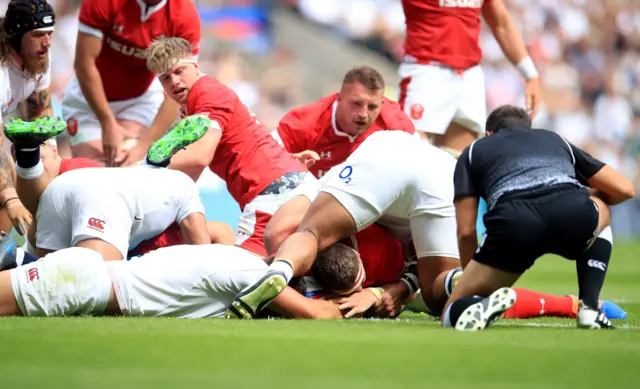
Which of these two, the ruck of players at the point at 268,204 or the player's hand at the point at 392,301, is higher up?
the ruck of players at the point at 268,204

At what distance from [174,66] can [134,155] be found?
1325mm

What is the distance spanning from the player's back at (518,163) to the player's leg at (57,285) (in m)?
1.99

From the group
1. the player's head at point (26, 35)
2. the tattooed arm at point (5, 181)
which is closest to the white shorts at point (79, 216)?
the tattooed arm at point (5, 181)

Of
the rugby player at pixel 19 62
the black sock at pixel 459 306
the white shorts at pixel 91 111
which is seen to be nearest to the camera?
the black sock at pixel 459 306

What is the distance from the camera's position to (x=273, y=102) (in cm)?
1617

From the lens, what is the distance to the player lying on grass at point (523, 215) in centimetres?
532

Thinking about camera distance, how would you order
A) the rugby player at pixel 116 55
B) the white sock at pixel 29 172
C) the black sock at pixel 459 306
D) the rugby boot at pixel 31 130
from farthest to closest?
the rugby player at pixel 116 55 < the white sock at pixel 29 172 < the rugby boot at pixel 31 130 < the black sock at pixel 459 306

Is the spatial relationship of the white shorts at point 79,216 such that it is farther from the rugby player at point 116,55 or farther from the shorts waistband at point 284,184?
the rugby player at point 116,55

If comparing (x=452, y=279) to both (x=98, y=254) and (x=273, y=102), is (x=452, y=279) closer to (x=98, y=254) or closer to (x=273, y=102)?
(x=98, y=254)

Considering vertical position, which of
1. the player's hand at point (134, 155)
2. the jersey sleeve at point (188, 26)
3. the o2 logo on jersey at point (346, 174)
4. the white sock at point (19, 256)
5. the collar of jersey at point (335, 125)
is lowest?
the player's hand at point (134, 155)

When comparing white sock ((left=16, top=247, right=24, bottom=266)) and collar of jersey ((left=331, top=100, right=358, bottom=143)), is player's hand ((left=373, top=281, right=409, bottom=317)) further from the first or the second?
white sock ((left=16, top=247, right=24, bottom=266))

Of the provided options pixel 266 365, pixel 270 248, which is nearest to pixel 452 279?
pixel 270 248

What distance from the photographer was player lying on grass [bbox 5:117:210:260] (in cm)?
612

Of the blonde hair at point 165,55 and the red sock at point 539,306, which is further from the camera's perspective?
the blonde hair at point 165,55
